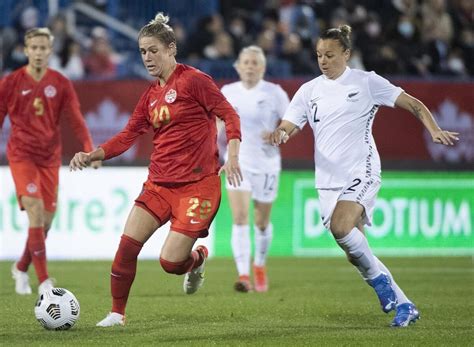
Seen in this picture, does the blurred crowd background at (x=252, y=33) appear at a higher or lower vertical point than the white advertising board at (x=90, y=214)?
higher

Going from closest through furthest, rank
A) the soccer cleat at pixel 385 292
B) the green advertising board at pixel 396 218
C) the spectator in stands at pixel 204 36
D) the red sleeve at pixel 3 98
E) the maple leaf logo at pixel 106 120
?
the soccer cleat at pixel 385 292 → the red sleeve at pixel 3 98 → the green advertising board at pixel 396 218 → the maple leaf logo at pixel 106 120 → the spectator in stands at pixel 204 36

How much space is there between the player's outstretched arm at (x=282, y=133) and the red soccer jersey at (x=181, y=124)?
50 cm

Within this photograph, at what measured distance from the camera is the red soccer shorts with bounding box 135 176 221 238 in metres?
8.92

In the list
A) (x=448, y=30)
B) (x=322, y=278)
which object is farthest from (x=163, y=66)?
(x=448, y=30)

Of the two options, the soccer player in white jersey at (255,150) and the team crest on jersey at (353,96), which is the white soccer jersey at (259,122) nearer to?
the soccer player in white jersey at (255,150)

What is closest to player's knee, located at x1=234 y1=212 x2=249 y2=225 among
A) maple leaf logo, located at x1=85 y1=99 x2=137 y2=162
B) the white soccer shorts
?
the white soccer shorts

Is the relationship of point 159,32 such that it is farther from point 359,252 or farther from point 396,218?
point 396,218

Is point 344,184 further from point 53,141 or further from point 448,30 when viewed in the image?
point 448,30

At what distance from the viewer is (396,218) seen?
57.9 feet

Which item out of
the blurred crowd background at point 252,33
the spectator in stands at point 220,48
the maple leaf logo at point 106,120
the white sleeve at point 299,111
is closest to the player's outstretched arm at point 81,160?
the white sleeve at point 299,111

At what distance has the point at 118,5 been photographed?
20.8m

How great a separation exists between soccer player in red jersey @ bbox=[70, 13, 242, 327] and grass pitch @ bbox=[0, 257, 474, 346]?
0.62 m

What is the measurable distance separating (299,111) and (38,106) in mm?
3603

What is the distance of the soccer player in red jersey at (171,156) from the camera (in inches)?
348
